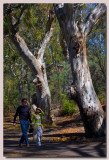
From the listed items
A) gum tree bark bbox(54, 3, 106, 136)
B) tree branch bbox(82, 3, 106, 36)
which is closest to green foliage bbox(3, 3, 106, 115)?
tree branch bbox(82, 3, 106, 36)

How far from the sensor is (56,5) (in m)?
8.23

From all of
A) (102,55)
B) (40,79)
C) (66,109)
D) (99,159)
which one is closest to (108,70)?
(99,159)

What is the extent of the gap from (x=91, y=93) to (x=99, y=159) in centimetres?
407

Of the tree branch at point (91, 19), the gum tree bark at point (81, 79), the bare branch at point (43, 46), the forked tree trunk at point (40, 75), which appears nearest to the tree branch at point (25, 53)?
the forked tree trunk at point (40, 75)

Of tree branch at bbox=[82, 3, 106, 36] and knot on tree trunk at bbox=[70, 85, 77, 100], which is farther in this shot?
tree branch at bbox=[82, 3, 106, 36]

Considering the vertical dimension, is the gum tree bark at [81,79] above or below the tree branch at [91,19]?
below

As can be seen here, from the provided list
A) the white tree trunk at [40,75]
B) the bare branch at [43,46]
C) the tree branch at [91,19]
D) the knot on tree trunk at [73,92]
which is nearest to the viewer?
the knot on tree trunk at [73,92]

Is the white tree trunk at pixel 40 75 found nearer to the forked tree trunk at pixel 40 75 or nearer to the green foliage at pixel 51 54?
the forked tree trunk at pixel 40 75

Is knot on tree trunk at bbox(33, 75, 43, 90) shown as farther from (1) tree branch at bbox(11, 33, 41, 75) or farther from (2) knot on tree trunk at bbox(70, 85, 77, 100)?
(2) knot on tree trunk at bbox(70, 85, 77, 100)

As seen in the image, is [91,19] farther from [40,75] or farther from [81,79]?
[40,75]

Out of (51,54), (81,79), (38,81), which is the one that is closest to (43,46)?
(38,81)

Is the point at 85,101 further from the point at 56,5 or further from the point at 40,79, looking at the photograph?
the point at 40,79

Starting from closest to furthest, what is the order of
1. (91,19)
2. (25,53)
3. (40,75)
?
(91,19), (25,53), (40,75)

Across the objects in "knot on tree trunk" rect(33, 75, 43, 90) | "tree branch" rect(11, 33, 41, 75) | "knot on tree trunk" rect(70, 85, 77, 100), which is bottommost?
"knot on tree trunk" rect(70, 85, 77, 100)
